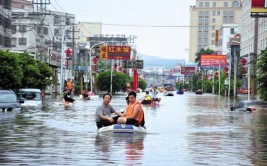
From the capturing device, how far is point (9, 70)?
2099 inches

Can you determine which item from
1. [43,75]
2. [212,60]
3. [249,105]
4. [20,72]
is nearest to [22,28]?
[43,75]

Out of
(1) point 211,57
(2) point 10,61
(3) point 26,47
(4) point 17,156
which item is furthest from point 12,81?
(1) point 211,57

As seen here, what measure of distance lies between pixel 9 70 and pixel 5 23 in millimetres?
26679

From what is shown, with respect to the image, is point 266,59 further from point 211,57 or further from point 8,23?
point 211,57

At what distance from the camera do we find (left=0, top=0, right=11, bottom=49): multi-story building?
76125 mm

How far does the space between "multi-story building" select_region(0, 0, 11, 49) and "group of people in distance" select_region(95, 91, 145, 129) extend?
182ft

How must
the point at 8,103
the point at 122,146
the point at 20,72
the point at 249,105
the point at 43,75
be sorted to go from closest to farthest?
the point at 122,146
the point at 8,103
the point at 249,105
the point at 20,72
the point at 43,75

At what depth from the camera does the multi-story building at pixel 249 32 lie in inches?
4649

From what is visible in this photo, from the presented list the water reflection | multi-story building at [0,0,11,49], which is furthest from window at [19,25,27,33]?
the water reflection

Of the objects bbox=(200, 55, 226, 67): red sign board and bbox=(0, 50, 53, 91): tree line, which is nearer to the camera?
bbox=(0, 50, 53, 91): tree line

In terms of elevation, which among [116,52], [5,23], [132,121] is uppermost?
[5,23]

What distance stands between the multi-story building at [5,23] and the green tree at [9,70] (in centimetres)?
2186

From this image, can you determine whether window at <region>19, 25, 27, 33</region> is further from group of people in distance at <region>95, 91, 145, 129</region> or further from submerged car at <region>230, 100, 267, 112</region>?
group of people in distance at <region>95, 91, 145, 129</region>

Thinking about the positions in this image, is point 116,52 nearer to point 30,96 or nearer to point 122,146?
point 30,96
